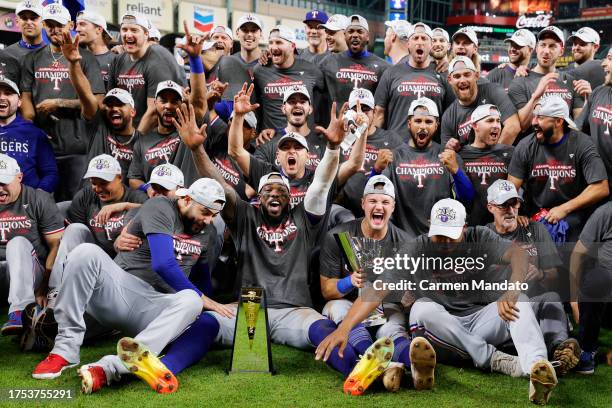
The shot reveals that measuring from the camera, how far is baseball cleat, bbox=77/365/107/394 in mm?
4930

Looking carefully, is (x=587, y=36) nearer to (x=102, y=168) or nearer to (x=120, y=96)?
(x=120, y=96)

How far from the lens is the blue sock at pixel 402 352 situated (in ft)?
17.9

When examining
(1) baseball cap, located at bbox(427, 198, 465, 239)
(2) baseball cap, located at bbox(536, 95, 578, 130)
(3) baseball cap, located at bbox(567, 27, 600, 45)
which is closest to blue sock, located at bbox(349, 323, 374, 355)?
(1) baseball cap, located at bbox(427, 198, 465, 239)

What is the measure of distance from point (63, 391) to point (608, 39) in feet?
194

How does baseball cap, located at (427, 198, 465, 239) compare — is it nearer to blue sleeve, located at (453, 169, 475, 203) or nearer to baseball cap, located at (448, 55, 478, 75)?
blue sleeve, located at (453, 169, 475, 203)

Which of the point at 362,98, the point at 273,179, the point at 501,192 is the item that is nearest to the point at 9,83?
the point at 273,179

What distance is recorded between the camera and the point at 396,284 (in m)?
6.00

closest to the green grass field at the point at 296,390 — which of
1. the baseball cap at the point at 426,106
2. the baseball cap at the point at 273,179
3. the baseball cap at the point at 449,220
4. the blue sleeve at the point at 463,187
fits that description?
the baseball cap at the point at 449,220

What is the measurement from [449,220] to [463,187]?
94 cm

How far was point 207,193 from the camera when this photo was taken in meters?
5.86

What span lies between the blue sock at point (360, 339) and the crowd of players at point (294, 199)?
1 cm

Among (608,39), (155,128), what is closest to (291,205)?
(155,128)

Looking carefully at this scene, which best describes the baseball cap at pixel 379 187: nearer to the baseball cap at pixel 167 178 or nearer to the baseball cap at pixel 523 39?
the baseball cap at pixel 167 178

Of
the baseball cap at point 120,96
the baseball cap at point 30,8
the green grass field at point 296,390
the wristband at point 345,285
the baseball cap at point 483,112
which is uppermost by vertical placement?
the baseball cap at point 30,8
